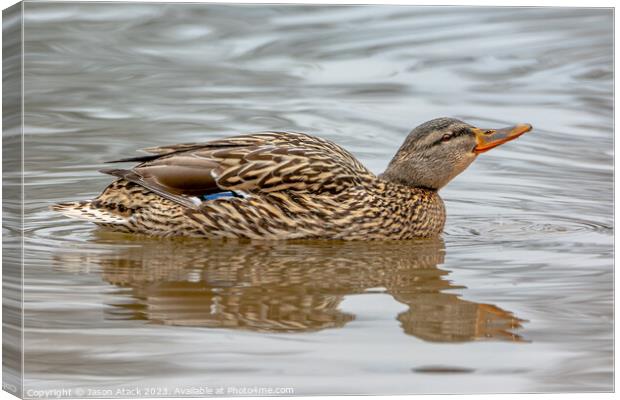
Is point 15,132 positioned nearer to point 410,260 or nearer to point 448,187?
point 410,260

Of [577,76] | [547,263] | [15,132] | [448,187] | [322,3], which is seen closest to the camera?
[15,132]

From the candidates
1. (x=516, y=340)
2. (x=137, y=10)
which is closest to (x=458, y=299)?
(x=516, y=340)

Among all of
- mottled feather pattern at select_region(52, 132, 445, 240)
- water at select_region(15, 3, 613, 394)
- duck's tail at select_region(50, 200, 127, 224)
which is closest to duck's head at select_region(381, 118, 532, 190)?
mottled feather pattern at select_region(52, 132, 445, 240)

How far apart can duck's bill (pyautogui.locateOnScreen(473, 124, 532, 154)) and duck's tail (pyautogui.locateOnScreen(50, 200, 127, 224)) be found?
2.90 meters

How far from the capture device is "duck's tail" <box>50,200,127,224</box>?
1212 centimetres

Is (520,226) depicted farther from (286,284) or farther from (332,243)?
(286,284)

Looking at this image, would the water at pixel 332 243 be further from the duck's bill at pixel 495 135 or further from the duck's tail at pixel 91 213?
the duck's bill at pixel 495 135

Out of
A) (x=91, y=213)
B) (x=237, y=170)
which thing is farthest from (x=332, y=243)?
(x=91, y=213)

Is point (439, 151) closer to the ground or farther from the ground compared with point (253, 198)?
farther from the ground

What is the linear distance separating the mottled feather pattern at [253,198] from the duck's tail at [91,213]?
16 mm

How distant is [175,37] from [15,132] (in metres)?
2.77

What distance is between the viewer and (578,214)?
12727 millimetres

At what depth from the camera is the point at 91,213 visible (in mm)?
12141

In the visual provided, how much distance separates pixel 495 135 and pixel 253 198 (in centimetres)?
199
